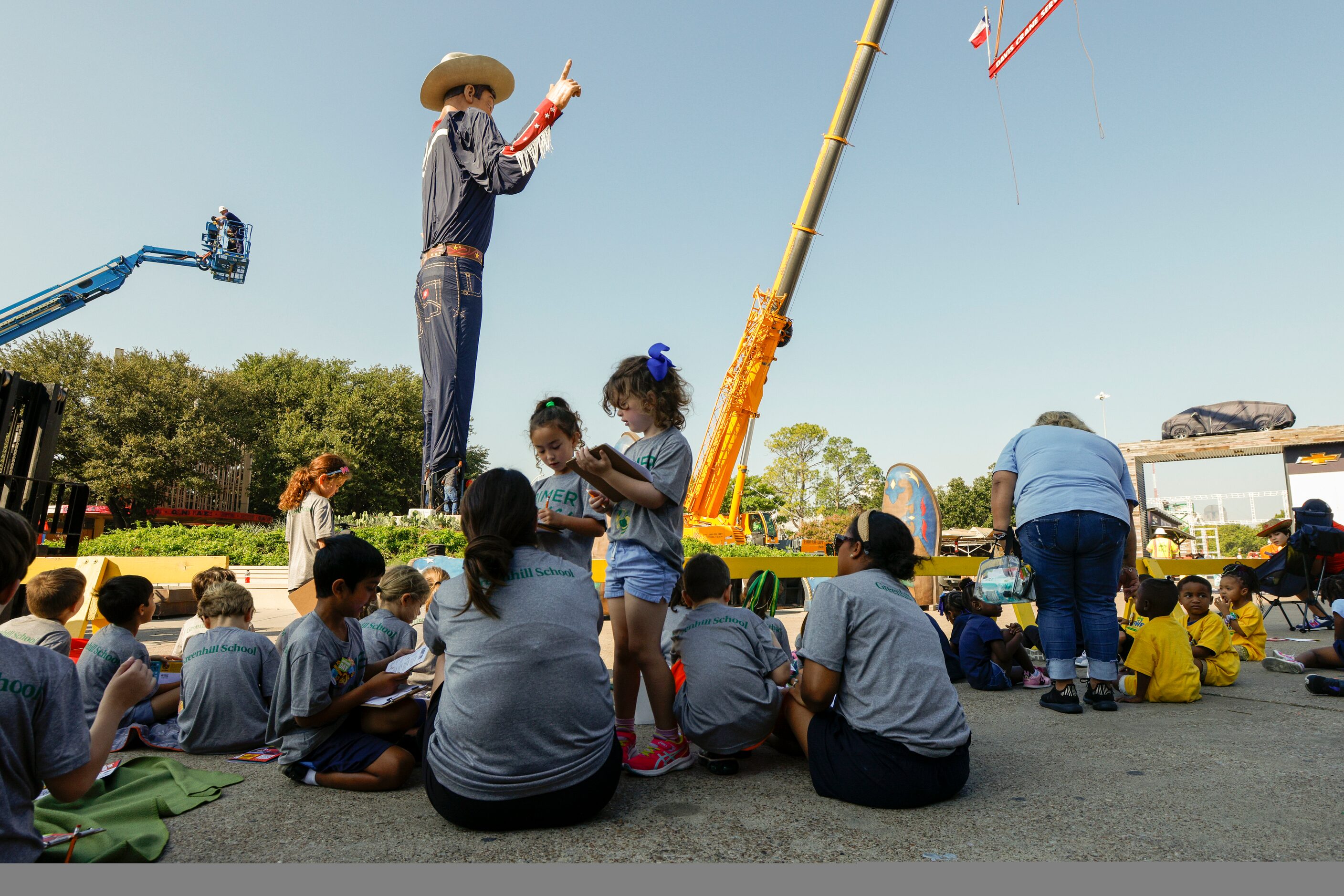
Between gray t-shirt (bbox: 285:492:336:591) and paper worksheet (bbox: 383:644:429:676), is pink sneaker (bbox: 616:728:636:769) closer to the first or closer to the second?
paper worksheet (bbox: 383:644:429:676)

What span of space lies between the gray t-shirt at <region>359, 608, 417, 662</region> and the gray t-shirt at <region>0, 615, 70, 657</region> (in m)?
1.21

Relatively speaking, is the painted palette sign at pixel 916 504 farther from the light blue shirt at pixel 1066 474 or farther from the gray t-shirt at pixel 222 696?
the gray t-shirt at pixel 222 696

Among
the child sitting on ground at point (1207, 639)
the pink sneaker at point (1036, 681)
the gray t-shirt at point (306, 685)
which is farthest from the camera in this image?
the pink sneaker at point (1036, 681)

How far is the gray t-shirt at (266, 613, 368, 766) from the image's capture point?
2693 mm

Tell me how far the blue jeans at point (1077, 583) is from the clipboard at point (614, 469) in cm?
233

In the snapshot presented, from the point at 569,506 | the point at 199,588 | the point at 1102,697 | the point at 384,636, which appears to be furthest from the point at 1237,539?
the point at 199,588

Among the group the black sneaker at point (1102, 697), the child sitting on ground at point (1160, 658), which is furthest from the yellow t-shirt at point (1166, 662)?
the black sneaker at point (1102, 697)

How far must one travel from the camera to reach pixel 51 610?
341 centimetres

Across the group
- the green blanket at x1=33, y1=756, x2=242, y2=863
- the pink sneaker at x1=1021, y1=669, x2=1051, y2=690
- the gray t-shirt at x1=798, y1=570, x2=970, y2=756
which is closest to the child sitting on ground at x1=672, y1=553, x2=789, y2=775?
the gray t-shirt at x1=798, y1=570, x2=970, y2=756

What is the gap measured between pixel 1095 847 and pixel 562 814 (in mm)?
1460

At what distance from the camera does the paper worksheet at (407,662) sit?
280cm

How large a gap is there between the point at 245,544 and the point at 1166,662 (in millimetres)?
15310

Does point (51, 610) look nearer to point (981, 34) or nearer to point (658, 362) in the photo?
point (658, 362)

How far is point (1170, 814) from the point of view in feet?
7.48
